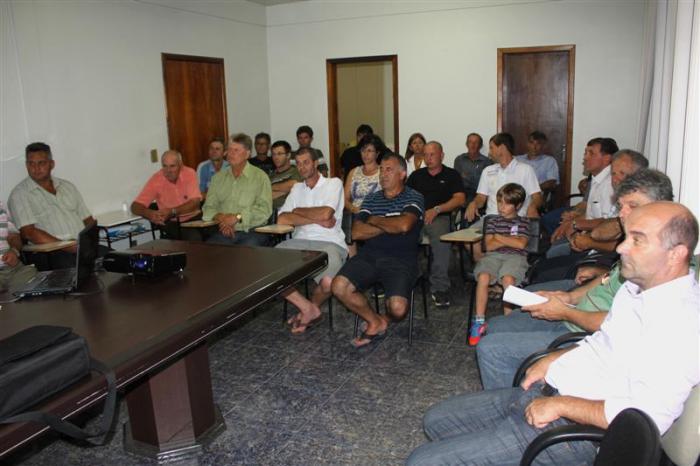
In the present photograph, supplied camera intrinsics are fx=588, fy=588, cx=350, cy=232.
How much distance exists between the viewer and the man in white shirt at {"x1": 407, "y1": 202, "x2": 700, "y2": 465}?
1585mm

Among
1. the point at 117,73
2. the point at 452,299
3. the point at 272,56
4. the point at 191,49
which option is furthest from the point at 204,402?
the point at 272,56

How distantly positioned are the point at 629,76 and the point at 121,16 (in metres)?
5.65

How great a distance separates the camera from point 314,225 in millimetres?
4367

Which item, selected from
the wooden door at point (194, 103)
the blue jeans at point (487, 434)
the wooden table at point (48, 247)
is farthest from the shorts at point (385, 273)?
the wooden door at point (194, 103)

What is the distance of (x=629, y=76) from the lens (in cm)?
682

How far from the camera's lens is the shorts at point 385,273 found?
369cm

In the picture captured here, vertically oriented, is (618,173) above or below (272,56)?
below

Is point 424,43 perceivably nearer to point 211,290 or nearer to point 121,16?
point 121,16

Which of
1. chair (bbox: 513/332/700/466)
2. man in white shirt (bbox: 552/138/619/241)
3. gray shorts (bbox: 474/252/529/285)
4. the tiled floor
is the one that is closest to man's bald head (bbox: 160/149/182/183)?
the tiled floor

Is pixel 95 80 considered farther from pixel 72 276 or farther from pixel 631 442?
pixel 631 442

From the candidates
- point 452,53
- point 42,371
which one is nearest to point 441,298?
point 42,371

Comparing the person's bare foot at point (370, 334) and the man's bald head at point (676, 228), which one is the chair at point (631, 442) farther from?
the person's bare foot at point (370, 334)

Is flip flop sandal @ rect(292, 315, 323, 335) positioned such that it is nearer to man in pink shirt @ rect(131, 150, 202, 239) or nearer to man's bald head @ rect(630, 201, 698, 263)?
man in pink shirt @ rect(131, 150, 202, 239)

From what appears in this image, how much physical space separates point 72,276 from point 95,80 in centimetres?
367
